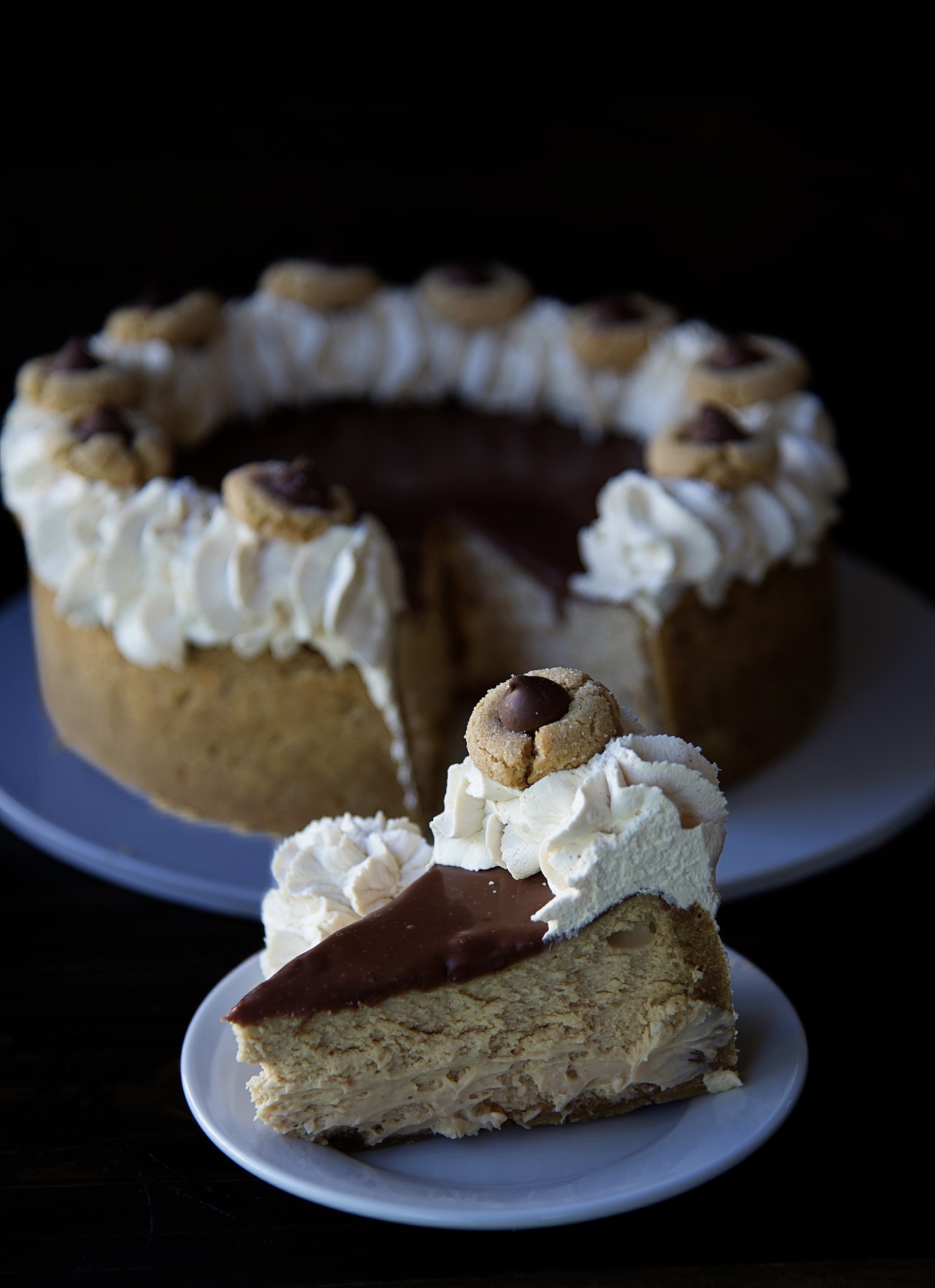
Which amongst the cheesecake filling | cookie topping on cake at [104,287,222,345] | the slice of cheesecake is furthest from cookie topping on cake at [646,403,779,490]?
the cheesecake filling

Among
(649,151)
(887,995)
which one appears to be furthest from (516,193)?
(887,995)

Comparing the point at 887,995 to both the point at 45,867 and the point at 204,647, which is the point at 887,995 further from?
the point at 45,867

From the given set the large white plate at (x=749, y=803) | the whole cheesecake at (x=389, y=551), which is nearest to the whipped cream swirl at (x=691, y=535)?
the whole cheesecake at (x=389, y=551)

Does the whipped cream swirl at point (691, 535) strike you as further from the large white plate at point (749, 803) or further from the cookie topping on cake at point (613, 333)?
the cookie topping on cake at point (613, 333)

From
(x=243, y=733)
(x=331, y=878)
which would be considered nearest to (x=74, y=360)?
(x=243, y=733)

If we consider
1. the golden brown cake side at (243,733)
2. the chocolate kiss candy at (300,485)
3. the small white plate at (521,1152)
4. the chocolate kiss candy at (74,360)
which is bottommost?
the golden brown cake side at (243,733)

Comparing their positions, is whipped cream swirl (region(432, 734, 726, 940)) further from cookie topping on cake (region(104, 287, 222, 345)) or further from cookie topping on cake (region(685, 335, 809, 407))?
cookie topping on cake (region(104, 287, 222, 345))
